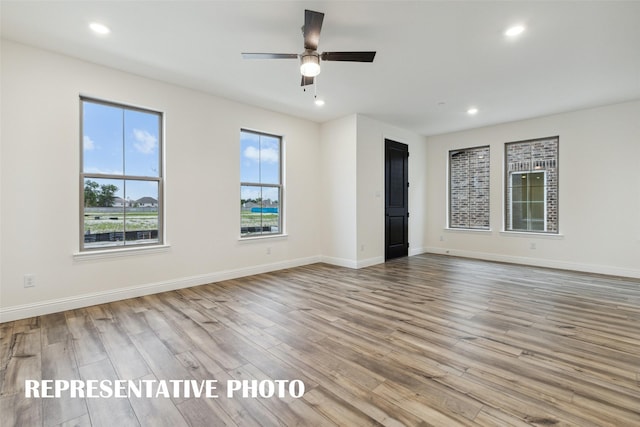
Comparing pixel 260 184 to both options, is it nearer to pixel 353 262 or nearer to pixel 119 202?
pixel 119 202

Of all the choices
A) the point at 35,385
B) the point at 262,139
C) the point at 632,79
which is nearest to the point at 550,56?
the point at 632,79

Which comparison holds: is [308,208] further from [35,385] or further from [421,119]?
[35,385]

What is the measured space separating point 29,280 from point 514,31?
215 inches

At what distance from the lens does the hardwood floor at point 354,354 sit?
1.65 meters

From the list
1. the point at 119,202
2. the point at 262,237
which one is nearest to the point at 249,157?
the point at 262,237

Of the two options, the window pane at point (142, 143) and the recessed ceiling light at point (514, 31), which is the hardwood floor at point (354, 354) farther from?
the recessed ceiling light at point (514, 31)

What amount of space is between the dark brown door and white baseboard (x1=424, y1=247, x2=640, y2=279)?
1.18 metres

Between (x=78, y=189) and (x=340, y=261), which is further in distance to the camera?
(x=340, y=261)

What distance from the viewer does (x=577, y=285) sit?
423 cm

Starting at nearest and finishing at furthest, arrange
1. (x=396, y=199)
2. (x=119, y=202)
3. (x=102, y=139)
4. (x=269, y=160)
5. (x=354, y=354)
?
(x=354, y=354) → (x=102, y=139) → (x=119, y=202) → (x=269, y=160) → (x=396, y=199)

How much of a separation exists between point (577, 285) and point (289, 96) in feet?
16.5

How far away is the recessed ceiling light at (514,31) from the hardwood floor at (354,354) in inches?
110

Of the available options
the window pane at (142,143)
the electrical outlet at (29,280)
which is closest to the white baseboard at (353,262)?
the window pane at (142,143)

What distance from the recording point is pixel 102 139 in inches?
143
